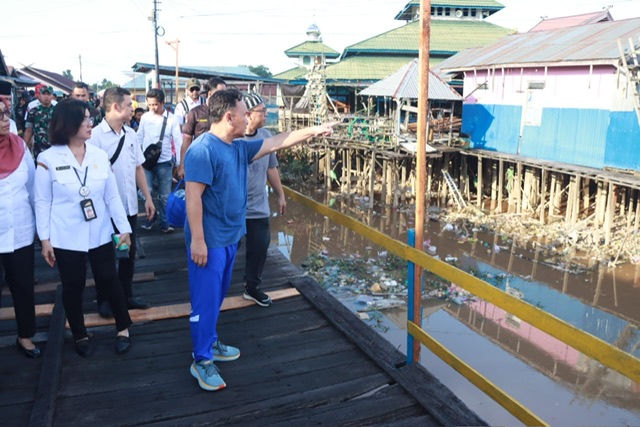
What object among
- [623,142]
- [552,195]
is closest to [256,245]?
[623,142]

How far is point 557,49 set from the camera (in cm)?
1648

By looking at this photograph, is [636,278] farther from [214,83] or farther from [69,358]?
[69,358]

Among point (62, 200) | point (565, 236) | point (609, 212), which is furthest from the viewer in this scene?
point (565, 236)

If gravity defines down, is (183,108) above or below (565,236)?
above

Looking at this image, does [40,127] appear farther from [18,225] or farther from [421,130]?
[421,130]

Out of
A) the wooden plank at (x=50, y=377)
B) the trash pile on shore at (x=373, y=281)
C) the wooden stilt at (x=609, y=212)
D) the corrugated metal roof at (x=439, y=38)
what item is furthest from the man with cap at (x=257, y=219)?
the corrugated metal roof at (x=439, y=38)

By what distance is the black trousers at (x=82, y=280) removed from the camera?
324cm

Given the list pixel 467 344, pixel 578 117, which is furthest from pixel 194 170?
pixel 578 117

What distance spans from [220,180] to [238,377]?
3.79 ft

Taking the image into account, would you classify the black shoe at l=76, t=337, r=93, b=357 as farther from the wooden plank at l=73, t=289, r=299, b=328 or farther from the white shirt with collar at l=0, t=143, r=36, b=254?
the white shirt with collar at l=0, t=143, r=36, b=254

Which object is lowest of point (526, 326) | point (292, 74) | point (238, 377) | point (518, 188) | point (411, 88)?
point (526, 326)

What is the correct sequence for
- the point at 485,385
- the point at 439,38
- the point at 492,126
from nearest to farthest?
the point at 485,385, the point at 492,126, the point at 439,38

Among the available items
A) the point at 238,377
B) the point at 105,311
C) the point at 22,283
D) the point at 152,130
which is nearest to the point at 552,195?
the point at 152,130

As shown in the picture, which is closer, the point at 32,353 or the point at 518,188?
the point at 32,353
